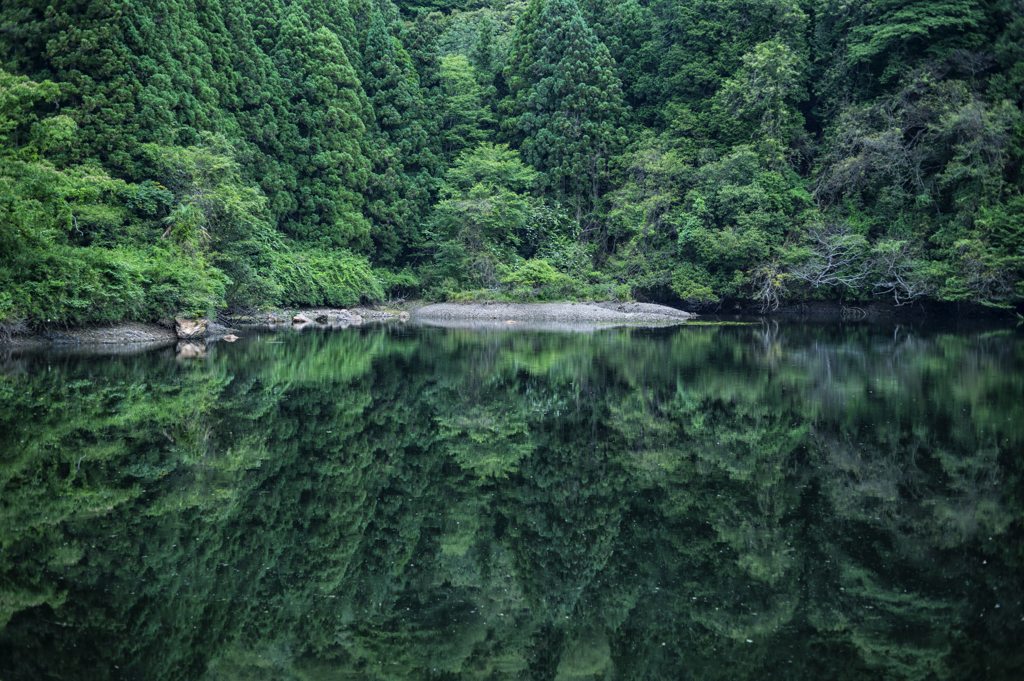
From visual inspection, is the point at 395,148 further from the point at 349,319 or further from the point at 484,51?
the point at 349,319

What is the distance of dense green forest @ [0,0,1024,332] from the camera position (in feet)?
90.6

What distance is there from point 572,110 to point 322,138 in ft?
52.0

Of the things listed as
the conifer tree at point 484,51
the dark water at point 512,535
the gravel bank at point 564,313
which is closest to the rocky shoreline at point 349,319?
the gravel bank at point 564,313

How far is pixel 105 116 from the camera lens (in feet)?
96.6

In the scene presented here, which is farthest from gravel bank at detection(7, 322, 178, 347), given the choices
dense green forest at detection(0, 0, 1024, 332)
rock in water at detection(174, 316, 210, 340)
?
dense green forest at detection(0, 0, 1024, 332)

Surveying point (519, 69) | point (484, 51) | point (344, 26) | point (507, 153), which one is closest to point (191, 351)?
point (507, 153)

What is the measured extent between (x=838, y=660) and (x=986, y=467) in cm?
475

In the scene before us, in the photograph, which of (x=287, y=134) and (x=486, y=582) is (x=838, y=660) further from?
(x=287, y=134)

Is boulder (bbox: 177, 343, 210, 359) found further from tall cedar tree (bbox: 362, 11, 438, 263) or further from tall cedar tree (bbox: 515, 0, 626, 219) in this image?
tall cedar tree (bbox: 515, 0, 626, 219)

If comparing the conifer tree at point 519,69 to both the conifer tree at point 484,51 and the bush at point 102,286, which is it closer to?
the conifer tree at point 484,51

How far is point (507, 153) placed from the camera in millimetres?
44906

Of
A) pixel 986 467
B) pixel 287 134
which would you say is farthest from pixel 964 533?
pixel 287 134

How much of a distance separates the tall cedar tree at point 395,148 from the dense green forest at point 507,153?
16 centimetres

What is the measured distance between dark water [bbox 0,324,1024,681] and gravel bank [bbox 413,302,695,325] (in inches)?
908
